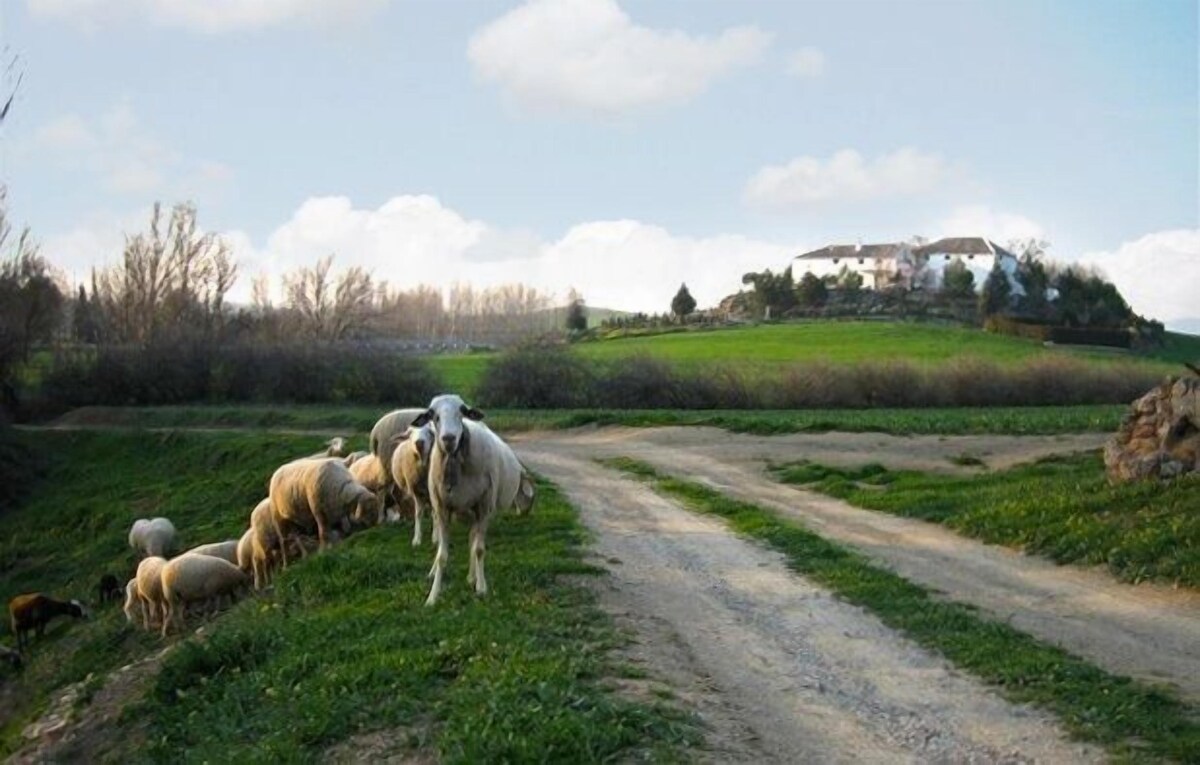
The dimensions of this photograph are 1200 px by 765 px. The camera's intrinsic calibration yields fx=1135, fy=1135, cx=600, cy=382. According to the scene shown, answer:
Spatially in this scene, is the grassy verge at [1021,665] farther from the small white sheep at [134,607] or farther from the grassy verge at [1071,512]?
the small white sheep at [134,607]

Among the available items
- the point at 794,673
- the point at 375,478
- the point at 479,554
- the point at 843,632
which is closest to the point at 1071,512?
the point at 843,632

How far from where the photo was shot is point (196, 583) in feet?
62.6

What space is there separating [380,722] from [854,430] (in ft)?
91.5

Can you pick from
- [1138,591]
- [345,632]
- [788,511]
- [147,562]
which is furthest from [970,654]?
[147,562]

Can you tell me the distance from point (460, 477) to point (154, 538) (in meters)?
17.7

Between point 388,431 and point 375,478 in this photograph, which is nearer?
point 388,431

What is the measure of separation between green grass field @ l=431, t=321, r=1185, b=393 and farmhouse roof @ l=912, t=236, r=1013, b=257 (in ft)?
108

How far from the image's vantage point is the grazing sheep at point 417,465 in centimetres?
1320

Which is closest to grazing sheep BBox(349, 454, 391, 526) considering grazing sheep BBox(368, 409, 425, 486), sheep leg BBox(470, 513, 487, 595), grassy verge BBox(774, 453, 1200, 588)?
grazing sheep BBox(368, 409, 425, 486)

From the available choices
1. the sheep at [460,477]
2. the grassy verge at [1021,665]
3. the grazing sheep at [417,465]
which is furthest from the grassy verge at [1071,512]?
the grazing sheep at [417,465]

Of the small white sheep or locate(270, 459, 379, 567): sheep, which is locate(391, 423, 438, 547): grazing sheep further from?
the small white sheep

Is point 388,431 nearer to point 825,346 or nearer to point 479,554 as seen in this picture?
point 479,554

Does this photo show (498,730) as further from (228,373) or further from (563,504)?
(228,373)

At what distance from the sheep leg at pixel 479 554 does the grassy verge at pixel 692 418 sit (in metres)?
23.2
